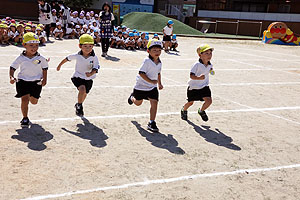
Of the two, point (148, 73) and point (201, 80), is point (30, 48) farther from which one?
point (201, 80)

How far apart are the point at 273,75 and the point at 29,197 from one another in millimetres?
11171

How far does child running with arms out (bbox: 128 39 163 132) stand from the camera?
5.82 metres

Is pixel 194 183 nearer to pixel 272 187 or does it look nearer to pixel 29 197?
pixel 272 187

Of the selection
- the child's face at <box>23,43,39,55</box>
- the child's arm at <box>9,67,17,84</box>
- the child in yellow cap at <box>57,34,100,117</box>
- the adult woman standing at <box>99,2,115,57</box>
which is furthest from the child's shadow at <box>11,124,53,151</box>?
the adult woman standing at <box>99,2,115,57</box>

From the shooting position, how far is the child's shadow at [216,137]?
5.47m

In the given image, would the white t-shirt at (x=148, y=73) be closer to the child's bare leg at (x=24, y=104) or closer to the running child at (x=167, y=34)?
the child's bare leg at (x=24, y=104)

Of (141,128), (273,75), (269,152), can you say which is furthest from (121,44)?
(269,152)

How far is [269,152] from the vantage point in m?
5.26

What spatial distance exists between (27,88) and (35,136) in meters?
0.95

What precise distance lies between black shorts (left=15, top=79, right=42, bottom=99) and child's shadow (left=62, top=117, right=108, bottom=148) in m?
0.88

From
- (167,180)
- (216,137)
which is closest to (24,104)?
(167,180)

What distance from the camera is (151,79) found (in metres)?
6.00

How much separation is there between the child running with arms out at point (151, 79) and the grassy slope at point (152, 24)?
2625 centimetres

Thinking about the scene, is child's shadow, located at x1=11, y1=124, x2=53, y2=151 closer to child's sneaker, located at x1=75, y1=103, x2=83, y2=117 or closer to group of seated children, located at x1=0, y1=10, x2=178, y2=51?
child's sneaker, located at x1=75, y1=103, x2=83, y2=117
